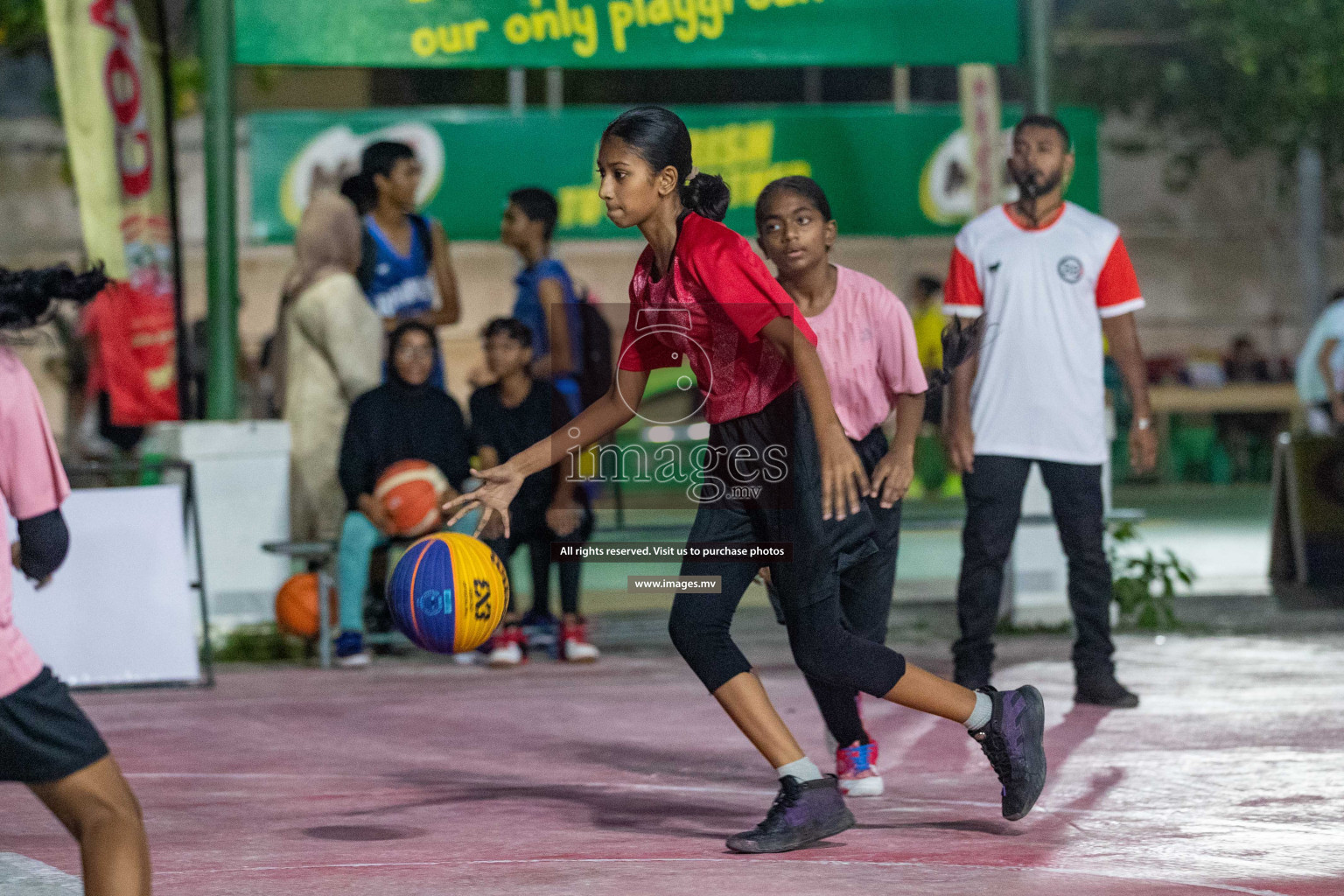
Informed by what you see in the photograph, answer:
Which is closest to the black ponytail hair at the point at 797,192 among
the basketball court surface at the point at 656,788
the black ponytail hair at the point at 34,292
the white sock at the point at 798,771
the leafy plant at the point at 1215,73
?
the white sock at the point at 798,771

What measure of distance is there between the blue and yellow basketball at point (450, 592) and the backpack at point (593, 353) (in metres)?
4.90

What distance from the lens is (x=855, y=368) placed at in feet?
21.0

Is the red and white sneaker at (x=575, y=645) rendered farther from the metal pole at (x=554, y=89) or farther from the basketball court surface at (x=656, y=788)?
the metal pole at (x=554, y=89)

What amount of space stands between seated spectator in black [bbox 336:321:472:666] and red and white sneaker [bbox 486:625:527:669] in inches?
22.8

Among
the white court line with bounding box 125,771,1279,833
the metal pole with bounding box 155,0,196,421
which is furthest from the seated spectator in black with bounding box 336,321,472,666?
the white court line with bounding box 125,771,1279,833

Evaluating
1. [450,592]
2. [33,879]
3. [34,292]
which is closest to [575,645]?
[450,592]

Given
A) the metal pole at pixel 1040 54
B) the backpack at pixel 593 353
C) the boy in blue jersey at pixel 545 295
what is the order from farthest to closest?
the metal pole at pixel 1040 54, the backpack at pixel 593 353, the boy in blue jersey at pixel 545 295

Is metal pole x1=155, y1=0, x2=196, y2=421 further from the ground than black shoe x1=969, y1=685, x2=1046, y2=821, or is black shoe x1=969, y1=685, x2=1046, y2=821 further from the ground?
metal pole x1=155, y1=0, x2=196, y2=421

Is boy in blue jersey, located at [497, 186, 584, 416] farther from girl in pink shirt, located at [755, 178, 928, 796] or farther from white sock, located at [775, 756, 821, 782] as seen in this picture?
white sock, located at [775, 756, 821, 782]

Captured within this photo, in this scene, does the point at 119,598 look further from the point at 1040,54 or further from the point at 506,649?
the point at 1040,54

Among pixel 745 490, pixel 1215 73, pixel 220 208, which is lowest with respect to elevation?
pixel 745 490

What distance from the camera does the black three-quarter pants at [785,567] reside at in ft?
17.9

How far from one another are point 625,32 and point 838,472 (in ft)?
21.4

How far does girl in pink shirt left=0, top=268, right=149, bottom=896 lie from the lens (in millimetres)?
3953
